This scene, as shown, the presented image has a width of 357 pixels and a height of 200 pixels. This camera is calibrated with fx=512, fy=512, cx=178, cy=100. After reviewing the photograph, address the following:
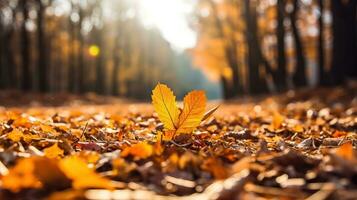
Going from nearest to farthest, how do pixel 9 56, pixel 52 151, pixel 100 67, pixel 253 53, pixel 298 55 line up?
pixel 52 151 < pixel 298 55 < pixel 253 53 < pixel 9 56 < pixel 100 67

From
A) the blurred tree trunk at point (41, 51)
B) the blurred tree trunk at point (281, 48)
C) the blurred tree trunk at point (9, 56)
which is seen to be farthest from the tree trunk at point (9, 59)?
the blurred tree trunk at point (281, 48)

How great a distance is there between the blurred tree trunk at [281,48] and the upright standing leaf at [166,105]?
15.2 m

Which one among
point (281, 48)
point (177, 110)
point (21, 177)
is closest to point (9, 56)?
point (281, 48)

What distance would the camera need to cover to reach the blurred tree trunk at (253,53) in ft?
65.7

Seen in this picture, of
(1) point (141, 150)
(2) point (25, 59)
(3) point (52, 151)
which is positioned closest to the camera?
(1) point (141, 150)

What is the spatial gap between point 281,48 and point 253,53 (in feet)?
8.21

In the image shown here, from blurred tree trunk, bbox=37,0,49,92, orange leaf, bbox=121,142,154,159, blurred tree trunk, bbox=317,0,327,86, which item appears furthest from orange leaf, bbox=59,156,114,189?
blurred tree trunk, bbox=37,0,49,92

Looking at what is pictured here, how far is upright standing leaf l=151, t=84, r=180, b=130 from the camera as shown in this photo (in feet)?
8.65

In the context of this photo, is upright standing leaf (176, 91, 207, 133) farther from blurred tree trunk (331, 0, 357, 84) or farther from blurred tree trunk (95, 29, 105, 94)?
blurred tree trunk (95, 29, 105, 94)

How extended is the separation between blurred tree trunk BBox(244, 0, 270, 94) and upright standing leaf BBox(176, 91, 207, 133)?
17256mm

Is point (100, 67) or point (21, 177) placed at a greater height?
point (21, 177)

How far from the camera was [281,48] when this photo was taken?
709 inches

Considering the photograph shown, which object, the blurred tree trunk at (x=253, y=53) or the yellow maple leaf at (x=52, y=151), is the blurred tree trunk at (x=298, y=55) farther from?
the yellow maple leaf at (x=52, y=151)

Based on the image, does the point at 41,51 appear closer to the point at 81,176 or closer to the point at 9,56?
the point at 9,56
